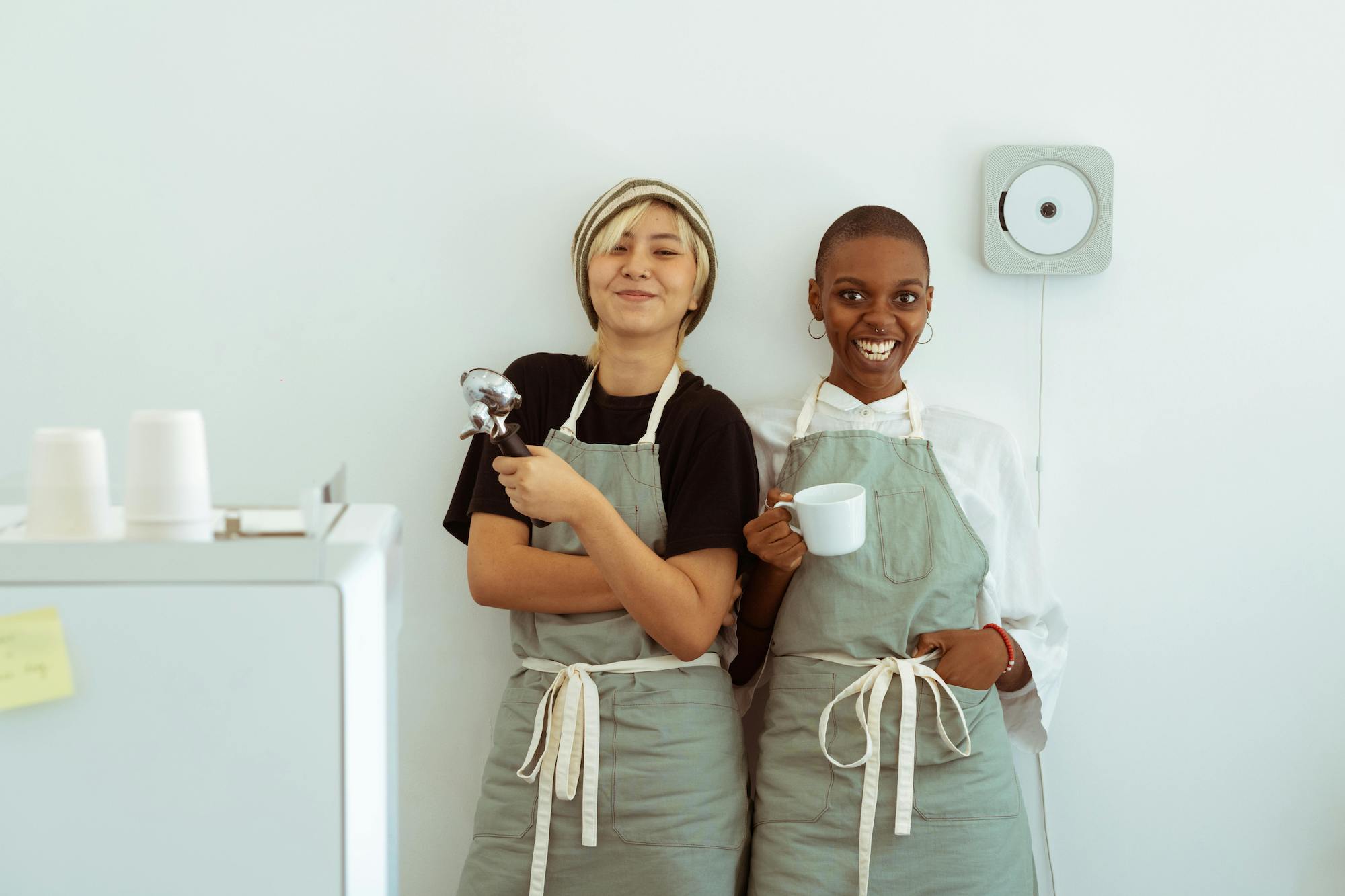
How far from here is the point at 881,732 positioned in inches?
57.0

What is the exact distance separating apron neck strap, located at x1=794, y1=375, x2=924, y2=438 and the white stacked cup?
0.99 metres

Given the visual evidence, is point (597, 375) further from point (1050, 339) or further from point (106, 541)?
point (106, 541)

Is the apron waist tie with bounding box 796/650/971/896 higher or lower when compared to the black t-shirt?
lower

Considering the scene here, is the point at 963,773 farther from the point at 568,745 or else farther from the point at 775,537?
the point at 568,745

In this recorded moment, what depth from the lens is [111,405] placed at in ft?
5.50

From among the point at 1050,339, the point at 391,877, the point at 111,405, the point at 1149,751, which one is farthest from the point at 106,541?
the point at 1149,751

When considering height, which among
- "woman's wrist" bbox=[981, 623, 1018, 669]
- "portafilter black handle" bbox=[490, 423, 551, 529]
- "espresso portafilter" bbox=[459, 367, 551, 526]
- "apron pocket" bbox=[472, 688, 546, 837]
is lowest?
"apron pocket" bbox=[472, 688, 546, 837]

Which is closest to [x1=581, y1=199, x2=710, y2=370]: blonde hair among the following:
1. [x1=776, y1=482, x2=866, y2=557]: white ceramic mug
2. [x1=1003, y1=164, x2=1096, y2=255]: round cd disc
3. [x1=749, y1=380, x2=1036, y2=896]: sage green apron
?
[x1=749, y1=380, x2=1036, y2=896]: sage green apron

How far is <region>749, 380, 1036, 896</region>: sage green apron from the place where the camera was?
1.43 metres

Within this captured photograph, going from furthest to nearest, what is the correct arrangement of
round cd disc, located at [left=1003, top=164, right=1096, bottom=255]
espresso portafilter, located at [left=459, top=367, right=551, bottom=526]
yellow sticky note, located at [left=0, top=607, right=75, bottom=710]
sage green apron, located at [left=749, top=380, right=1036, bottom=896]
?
round cd disc, located at [left=1003, top=164, right=1096, bottom=255] → sage green apron, located at [left=749, top=380, right=1036, bottom=896] → espresso portafilter, located at [left=459, top=367, right=551, bottom=526] → yellow sticky note, located at [left=0, top=607, right=75, bottom=710]

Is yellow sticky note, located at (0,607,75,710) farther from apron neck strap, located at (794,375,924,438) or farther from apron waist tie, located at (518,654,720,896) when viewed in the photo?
apron neck strap, located at (794,375,924,438)

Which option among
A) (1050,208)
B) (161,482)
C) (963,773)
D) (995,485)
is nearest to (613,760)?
(963,773)

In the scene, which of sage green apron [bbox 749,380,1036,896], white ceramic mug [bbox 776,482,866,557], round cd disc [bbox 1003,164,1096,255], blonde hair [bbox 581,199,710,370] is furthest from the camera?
round cd disc [bbox 1003,164,1096,255]

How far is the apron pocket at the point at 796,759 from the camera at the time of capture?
4.78 ft
